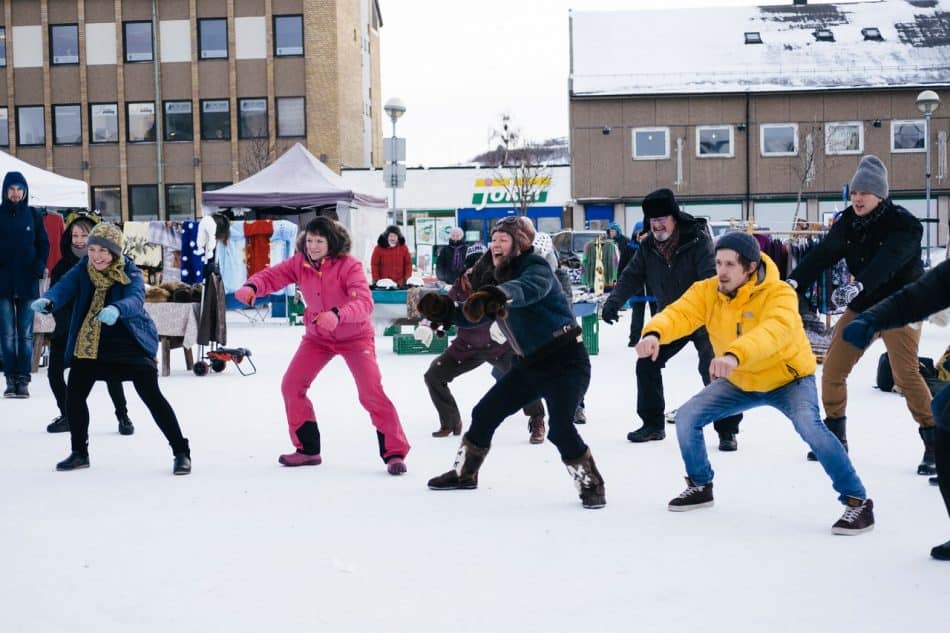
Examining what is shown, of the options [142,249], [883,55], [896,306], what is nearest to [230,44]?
[883,55]

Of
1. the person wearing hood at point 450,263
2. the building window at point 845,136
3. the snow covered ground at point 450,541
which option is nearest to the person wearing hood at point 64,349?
the snow covered ground at point 450,541

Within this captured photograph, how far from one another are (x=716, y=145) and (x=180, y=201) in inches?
846

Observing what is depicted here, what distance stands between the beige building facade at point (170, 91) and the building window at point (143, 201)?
0.04 meters

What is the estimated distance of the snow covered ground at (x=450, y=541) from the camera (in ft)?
13.9

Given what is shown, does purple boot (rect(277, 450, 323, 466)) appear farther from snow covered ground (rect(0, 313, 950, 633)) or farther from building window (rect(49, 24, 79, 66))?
building window (rect(49, 24, 79, 66))

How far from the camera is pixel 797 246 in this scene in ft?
51.4

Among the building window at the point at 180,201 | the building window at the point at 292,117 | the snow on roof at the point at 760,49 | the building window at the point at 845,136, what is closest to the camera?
the building window at the point at 845,136

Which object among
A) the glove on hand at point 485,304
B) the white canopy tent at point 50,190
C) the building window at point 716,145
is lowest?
the glove on hand at point 485,304

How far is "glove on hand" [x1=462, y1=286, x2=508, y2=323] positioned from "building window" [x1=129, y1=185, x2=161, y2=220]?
4506 cm

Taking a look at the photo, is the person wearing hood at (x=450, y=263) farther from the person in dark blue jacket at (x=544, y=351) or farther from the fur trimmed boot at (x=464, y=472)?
the person in dark blue jacket at (x=544, y=351)

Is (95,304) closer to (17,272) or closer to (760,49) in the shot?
(17,272)

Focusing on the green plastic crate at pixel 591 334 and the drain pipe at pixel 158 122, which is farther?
the drain pipe at pixel 158 122

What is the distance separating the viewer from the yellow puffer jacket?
5539mm

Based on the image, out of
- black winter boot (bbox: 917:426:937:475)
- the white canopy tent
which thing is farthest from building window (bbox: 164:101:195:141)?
black winter boot (bbox: 917:426:937:475)
